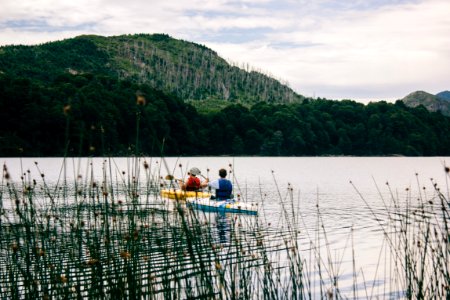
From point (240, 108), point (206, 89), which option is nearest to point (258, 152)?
point (240, 108)

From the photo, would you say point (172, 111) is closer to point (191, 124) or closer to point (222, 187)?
point (191, 124)

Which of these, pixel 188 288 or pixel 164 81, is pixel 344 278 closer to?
pixel 188 288

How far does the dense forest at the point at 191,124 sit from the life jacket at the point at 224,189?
2581 cm

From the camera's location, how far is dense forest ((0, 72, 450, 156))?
60.9m

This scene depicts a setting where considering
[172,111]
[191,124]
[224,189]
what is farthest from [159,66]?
[224,189]

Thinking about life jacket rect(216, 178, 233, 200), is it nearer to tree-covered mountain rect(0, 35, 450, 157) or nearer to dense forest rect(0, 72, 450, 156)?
tree-covered mountain rect(0, 35, 450, 157)

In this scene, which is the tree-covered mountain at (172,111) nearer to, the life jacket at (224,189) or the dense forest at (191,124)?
the dense forest at (191,124)

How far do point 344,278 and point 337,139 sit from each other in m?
98.4

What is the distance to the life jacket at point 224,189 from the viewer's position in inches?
671

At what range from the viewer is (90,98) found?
217 feet

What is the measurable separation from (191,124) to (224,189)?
67479mm

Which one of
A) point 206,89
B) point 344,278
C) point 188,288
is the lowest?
point 344,278

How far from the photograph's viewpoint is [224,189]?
56.2 ft

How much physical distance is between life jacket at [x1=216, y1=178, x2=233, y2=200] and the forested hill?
369 feet
